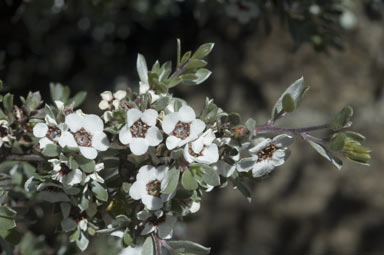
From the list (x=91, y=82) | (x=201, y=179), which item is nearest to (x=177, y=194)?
(x=201, y=179)

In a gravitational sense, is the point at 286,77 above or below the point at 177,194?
below

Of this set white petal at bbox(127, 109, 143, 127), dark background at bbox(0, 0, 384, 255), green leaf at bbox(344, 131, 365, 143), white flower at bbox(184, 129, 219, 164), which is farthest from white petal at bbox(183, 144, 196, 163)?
dark background at bbox(0, 0, 384, 255)

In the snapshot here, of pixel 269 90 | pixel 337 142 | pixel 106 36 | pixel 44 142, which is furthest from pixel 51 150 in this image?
pixel 269 90

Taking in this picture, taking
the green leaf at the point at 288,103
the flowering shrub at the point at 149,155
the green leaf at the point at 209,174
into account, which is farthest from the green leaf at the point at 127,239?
the green leaf at the point at 288,103

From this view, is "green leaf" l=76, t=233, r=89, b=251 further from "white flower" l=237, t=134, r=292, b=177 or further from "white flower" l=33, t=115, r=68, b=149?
"white flower" l=237, t=134, r=292, b=177

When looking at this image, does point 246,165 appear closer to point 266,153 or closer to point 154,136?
point 266,153

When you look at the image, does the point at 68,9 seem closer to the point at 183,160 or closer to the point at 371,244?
the point at 183,160
